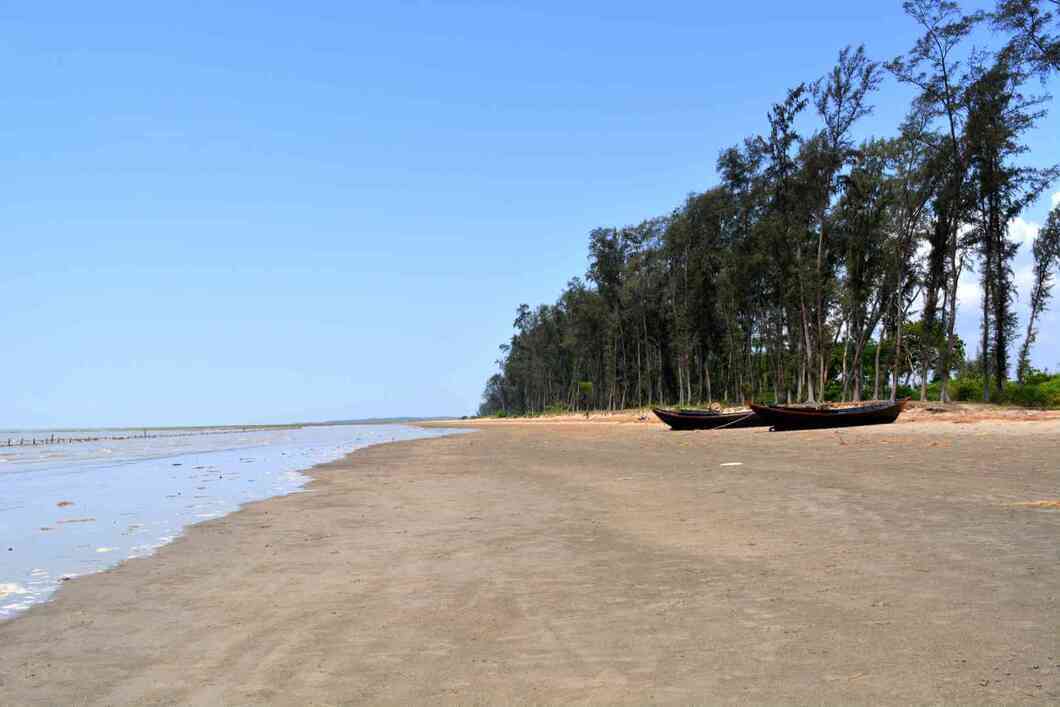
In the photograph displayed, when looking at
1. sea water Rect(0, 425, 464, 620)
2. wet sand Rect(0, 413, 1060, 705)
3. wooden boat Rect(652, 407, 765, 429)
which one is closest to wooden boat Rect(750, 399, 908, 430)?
wooden boat Rect(652, 407, 765, 429)

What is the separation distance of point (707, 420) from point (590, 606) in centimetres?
2750

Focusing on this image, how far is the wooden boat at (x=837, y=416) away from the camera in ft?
81.5

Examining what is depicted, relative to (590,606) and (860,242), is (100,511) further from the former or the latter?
(860,242)

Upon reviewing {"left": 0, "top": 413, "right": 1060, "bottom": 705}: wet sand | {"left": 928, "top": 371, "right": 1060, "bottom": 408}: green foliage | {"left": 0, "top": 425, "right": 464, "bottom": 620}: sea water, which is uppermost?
{"left": 928, "top": 371, "right": 1060, "bottom": 408}: green foliage

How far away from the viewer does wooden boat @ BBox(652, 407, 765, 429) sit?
30.7 meters

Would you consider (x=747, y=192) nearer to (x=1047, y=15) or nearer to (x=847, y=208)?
(x=847, y=208)

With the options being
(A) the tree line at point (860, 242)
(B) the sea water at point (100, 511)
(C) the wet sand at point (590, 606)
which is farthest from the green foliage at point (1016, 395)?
(B) the sea water at point (100, 511)

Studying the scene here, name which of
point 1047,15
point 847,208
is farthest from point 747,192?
point 1047,15

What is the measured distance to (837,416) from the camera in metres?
24.9

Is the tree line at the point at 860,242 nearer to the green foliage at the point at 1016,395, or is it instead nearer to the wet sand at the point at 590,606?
the green foliage at the point at 1016,395

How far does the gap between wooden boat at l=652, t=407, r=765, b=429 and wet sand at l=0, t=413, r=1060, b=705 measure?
20.0 m

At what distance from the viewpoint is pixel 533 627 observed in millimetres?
4855

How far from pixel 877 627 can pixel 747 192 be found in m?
47.4

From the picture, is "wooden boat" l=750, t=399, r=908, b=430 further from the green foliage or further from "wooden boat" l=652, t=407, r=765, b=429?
the green foliage
